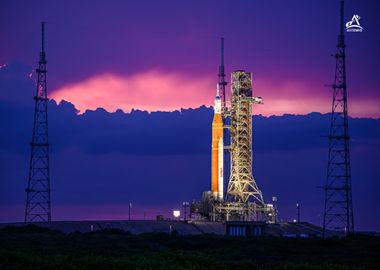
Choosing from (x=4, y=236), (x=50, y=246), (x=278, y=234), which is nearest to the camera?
(x=50, y=246)

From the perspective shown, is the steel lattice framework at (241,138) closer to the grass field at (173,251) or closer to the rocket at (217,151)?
the rocket at (217,151)

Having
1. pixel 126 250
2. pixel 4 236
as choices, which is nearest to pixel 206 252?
pixel 126 250

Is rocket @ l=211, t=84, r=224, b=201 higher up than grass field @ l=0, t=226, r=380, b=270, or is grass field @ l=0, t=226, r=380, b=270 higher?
rocket @ l=211, t=84, r=224, b=201

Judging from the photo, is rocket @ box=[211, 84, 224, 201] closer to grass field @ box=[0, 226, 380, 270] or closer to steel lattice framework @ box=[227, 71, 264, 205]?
steel lattice framework @ box=[227, 71, 264, 205]

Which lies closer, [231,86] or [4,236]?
[4,236]

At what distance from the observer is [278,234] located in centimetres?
10250

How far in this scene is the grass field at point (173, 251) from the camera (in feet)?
194

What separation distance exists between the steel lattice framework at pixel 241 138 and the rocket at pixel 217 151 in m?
1.30

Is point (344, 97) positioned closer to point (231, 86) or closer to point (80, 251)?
point (231, 86)

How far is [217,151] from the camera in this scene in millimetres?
109312

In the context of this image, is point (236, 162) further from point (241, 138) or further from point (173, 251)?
point (173, 251)

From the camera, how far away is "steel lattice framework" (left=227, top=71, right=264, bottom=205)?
10706 centimetres

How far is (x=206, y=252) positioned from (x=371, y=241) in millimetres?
18893

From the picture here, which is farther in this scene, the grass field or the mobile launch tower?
the mobile launch tower
